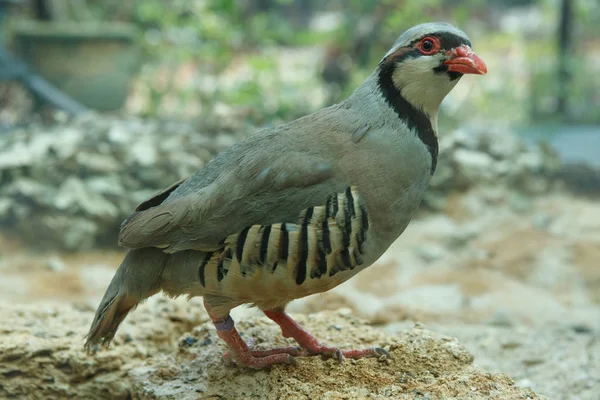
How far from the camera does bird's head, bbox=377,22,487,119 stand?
262 centimetres

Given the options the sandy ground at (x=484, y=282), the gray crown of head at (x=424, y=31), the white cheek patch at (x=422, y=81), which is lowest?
the sandy ground at (x=484, y=282)

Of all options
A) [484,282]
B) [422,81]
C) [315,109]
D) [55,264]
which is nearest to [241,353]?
[422,81]

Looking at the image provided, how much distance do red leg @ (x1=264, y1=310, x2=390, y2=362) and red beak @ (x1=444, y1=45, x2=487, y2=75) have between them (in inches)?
47.7

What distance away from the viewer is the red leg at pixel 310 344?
2957 mm

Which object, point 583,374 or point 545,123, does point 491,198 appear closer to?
point 545,123

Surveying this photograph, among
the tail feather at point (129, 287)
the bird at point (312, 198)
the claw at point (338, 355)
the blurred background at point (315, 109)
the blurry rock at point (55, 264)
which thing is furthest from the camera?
the blurry rock at point (55, 264)

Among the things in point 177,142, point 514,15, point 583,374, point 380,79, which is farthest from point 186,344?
point 514,15

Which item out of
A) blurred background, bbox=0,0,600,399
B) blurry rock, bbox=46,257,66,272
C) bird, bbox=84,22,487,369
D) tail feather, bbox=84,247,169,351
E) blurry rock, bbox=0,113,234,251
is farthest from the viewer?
blurry rock, bbox=0,113,234,251

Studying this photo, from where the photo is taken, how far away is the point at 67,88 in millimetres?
9055

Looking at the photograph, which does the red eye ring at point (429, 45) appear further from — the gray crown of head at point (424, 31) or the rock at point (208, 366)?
the rock at point (208, 366)

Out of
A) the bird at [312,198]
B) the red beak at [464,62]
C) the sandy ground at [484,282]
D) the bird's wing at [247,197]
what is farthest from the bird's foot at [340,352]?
the sandy ground at [484,282]

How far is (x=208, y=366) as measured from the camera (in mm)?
3021

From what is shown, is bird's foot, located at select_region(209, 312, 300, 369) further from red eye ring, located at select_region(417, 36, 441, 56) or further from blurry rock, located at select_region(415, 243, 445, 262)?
blurry rock, located at select_region(415, 243, 445, 262)

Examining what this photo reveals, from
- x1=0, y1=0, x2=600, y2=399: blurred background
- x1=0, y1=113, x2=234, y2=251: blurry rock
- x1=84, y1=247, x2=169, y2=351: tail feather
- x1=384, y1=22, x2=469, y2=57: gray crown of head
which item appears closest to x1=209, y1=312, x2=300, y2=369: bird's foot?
x1=84, y1=247, x2=169, y2=351: tail feather
